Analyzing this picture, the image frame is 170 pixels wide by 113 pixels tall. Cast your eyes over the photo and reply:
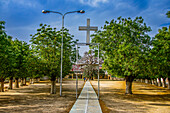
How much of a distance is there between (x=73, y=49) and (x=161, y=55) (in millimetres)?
11176

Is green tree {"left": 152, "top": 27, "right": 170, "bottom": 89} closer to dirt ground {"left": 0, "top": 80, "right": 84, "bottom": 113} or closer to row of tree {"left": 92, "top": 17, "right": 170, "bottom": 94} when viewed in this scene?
row of tree {"left": 92, "top": 17, "right": 170, "bottom": 94}

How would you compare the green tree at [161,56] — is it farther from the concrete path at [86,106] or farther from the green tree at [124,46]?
the concrete path at [86,106]

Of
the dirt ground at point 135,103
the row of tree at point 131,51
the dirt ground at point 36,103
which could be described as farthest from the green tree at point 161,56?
the dirt ground at point 36,103

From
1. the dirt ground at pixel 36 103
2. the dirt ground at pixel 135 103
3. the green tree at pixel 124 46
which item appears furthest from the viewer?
the green tree at pixel 124 46

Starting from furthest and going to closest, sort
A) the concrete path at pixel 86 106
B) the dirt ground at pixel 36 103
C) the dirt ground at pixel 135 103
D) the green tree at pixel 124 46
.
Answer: the green tree at pixel 124 46
the dirt ground at pixel 135 103
the dirt ground at pixel 36 103
the concrete path at pixel 86 106

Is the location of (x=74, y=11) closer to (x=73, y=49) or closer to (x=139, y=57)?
(x=73, y=49)

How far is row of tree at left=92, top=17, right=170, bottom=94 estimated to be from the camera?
20.8m

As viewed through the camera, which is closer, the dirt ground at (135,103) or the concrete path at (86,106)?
the concrete path at (86,106)

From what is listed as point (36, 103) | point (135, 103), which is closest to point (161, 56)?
point (135, 103)

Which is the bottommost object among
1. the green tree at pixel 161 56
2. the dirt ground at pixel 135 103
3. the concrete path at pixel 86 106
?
the dirt ground at pixel 135 103

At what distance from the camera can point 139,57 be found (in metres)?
20.7

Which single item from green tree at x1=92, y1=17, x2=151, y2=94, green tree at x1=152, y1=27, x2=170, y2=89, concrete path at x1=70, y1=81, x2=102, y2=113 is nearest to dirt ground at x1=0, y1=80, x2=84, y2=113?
concrete path at x1=70, y1=81, x2=102, y2=113

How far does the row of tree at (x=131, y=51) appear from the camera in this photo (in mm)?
20844

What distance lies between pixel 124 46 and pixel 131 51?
44.7 inches
